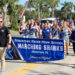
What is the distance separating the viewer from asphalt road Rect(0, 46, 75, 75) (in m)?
9.09

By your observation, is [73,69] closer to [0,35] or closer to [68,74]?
[68,74]


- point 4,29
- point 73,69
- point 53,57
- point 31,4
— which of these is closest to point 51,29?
point 53,57

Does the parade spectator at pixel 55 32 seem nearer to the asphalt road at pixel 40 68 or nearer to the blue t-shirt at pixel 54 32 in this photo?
the blue t-shirt at pixel 54 32

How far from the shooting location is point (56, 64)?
10.8m

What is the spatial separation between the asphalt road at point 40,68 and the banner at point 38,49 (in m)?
0.29

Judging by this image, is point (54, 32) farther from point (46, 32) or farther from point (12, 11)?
point (12, 11)

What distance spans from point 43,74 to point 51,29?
8415 mm

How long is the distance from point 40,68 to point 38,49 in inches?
58.4

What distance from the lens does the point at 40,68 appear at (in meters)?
9.91

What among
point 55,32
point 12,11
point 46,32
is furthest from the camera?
point 12,11

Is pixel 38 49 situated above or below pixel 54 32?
below

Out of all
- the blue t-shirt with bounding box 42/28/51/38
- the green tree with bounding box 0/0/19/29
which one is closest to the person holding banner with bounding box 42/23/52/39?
the blue t-shirt with bounding box 42/28/51/38

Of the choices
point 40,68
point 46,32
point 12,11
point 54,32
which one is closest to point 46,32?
point 46,32

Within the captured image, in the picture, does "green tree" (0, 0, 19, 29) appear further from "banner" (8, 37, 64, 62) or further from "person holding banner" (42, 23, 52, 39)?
"banner" (8, 37, 64, 62)
